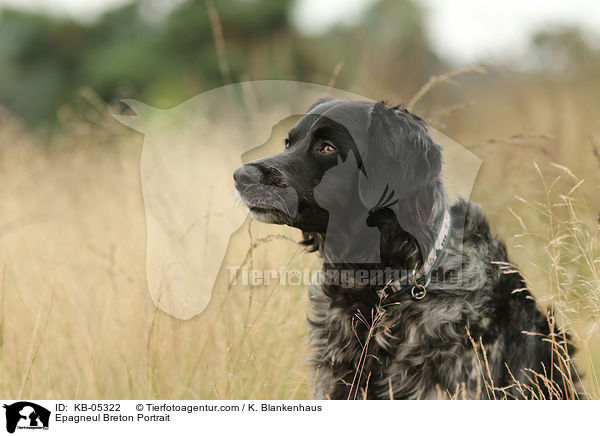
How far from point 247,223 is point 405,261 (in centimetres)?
94

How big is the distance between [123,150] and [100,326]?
329 centimetres


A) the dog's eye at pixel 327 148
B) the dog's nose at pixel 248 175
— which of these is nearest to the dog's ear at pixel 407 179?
the dog's eye at pixel 327 148

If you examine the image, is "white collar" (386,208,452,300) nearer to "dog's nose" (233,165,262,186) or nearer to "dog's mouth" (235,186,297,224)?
"dog's mouth" (235,186,297,224)

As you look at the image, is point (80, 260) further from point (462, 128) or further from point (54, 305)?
point (462, 128)

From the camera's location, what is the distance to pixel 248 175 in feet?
8.43

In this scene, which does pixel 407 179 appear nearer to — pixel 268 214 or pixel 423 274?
pixel 423 274


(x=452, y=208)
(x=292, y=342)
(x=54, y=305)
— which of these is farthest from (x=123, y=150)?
(x=452, y=208)

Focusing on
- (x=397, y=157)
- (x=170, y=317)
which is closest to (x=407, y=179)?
(x=397, y=157)

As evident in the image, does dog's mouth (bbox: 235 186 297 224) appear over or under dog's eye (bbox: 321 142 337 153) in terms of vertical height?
A: under

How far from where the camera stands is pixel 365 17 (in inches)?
329
